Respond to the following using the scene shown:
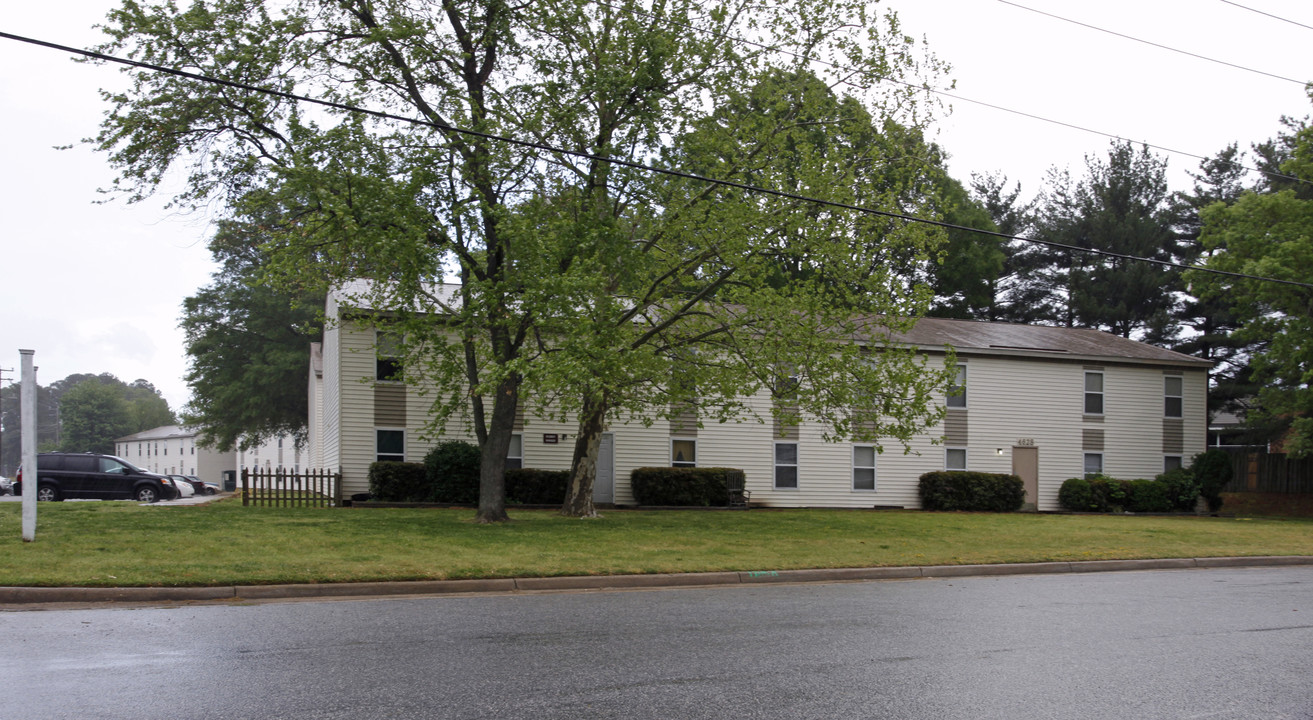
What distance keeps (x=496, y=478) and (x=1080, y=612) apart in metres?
12.6

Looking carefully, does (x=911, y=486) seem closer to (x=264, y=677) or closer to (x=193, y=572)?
(x=193, y=572)

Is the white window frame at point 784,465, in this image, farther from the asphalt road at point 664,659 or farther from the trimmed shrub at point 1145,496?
the asphalt road at point 664,659

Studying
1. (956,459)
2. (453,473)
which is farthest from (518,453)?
(956,459)

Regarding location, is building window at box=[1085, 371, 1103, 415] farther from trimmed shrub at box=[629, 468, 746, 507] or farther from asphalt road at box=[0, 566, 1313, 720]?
asphalt road at box=[0, 566, 1313, 720]

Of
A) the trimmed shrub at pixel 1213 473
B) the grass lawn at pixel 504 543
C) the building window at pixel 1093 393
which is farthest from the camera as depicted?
the building window at pixel 1093 393

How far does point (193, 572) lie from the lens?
11891 mm

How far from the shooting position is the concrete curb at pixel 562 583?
1077 cm

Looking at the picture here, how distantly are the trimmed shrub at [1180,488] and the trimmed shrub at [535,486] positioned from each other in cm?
2034

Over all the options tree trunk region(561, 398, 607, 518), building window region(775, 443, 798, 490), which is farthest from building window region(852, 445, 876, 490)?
tree trunk region(561, 398, 607, 518)

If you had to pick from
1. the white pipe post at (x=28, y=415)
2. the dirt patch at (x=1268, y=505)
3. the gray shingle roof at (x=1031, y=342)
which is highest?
the gray shingle roof at (x=1031, y=342)

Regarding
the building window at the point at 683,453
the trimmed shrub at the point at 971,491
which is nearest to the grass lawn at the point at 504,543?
the building window at the point at 683,453

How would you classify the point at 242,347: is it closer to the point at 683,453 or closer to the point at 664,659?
the point at 683,453

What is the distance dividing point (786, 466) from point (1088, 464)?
11.1 meters

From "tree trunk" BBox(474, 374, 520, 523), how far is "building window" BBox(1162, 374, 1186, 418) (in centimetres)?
2530
